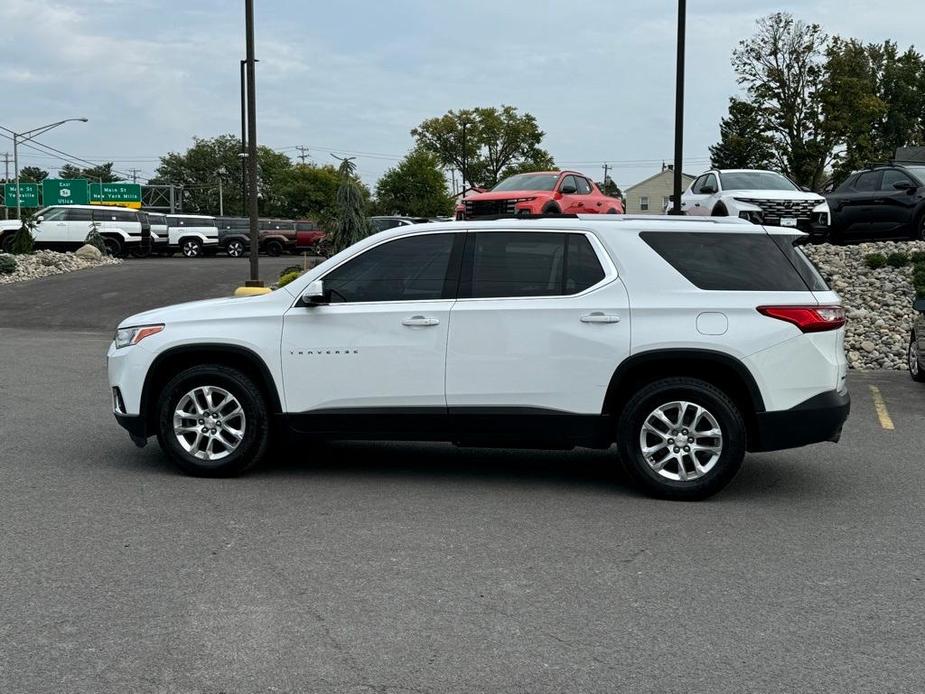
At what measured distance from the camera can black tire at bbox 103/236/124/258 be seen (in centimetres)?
4025

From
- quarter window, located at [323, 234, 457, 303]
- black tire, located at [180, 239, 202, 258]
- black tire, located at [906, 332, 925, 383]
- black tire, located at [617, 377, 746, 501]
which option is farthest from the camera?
black tire, located at [180, 239, 202, 258]

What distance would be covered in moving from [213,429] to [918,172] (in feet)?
60.3

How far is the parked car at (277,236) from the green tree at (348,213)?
845 inches

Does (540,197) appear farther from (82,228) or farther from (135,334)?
(82,228)

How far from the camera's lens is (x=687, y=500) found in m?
6.84

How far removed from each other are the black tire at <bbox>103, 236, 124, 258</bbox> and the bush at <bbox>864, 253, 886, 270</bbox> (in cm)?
2914

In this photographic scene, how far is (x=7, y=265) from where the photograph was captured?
98.4ft

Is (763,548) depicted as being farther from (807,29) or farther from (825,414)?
(807,29)

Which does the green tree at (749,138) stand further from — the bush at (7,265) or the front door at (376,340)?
the front door at (376,340)

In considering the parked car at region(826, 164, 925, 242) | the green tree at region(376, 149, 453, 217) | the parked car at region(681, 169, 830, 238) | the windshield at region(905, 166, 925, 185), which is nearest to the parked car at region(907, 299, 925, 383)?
the parked car at region(681, 169, 830, 238)

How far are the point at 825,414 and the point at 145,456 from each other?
5.01 meters

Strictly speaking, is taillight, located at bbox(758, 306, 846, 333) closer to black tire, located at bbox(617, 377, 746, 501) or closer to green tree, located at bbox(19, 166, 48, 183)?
black tire, located at bbox(617, 377, 746, 501)

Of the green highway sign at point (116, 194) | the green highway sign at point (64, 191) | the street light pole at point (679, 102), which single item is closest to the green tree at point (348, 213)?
the street light pole at point (679, 102)

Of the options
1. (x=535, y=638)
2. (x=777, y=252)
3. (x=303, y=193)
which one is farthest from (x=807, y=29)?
(x=303, y=193)
